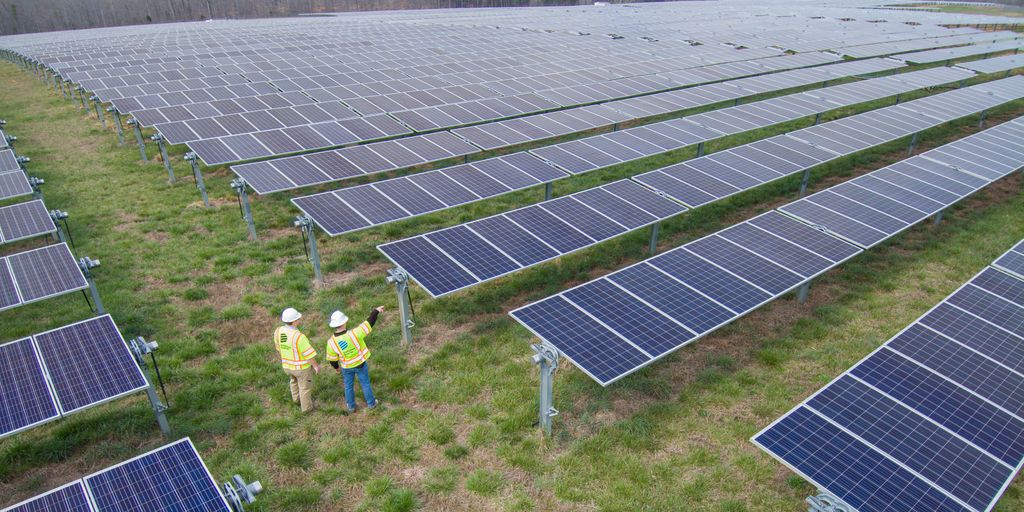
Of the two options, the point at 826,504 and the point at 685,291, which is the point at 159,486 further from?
the point at 685,291

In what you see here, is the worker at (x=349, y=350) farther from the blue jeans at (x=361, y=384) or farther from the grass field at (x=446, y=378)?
the grass field at (x=446, y=378)

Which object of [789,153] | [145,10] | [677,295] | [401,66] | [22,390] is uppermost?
[145,10]

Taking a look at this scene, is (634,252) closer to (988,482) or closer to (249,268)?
(988,482)

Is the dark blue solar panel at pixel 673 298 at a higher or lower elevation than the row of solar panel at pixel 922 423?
higher

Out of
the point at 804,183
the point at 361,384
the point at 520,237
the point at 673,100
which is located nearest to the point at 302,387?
the point at 361,384

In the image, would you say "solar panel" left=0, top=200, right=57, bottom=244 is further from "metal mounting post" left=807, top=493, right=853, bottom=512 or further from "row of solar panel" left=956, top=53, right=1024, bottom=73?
"row of solar panel" left=956, top=53, right=1024, bottom=73

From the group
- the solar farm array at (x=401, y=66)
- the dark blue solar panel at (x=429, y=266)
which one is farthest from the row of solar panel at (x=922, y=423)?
the solar farm array at (x=401, y=66)
